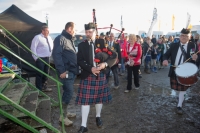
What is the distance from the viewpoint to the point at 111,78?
7527mm

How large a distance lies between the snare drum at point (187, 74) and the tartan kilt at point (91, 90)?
1754mm

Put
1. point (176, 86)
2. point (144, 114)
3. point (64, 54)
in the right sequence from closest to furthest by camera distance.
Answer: point (64, 54)
point (144, 114)
point (176, 86)

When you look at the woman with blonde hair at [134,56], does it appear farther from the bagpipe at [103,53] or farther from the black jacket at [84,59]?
the black jacket at [84,59]

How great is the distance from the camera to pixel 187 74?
3.52 metres

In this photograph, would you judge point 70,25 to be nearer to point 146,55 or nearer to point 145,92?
point 145,92

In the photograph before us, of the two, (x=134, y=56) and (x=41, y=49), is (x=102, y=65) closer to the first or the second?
(x=134, y=56)

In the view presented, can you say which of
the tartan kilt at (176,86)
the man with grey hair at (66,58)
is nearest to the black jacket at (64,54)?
the man with grey hair at (66,58)

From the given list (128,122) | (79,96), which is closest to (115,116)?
(128,122)

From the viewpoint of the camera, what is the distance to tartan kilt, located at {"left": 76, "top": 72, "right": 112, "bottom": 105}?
10.1 feet

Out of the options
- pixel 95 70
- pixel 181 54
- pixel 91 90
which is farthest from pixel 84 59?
pixel 181 54

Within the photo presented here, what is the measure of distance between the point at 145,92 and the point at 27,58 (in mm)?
5551

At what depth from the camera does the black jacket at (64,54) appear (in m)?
3.12

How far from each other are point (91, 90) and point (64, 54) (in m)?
0.89

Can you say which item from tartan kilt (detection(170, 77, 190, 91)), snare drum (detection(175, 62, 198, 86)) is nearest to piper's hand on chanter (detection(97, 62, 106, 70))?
snare drum (detection(175, 62, 198, 86))
